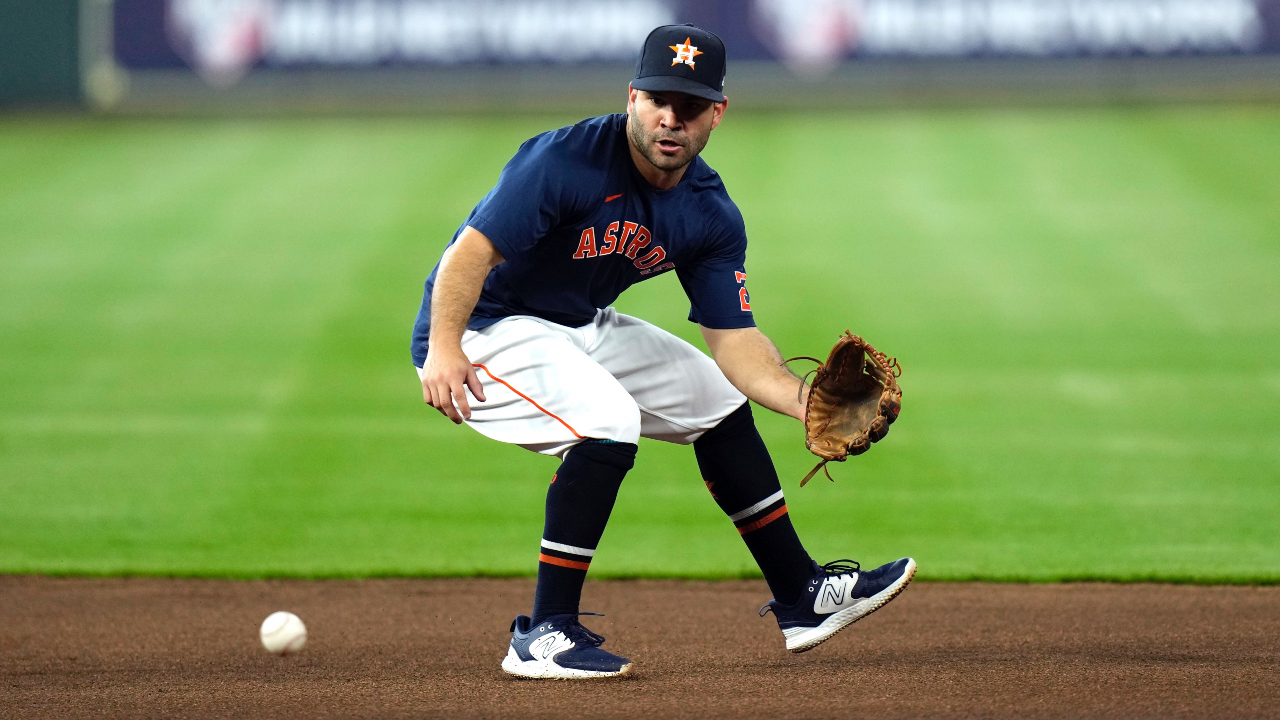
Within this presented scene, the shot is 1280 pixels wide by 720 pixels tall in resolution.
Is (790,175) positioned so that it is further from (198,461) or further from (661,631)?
(661,631)

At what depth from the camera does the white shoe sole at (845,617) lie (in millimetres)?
4156

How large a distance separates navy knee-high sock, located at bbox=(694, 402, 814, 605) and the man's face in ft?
2.82

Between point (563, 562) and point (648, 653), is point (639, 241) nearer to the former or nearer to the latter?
point (563, 562)

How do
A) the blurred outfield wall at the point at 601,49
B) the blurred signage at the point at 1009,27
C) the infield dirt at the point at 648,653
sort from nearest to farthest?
the infield dirt at the point at 648,653, the blurred signage at the point at 1009,27, the blurred outfield wall at the point at 601,49

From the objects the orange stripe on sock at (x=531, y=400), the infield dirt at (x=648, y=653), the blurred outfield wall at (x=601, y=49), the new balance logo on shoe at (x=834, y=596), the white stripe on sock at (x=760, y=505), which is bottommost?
the infield dirt at (x=648, y=653)

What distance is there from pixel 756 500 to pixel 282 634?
1563mm

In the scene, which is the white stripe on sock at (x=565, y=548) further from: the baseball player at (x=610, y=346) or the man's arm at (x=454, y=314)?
the man's arm at (x=454, y=314)

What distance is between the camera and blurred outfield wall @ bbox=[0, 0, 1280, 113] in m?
16.8

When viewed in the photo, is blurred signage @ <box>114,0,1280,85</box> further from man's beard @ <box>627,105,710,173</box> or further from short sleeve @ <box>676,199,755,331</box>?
man's beard @ <box>627,105,710,173</box>

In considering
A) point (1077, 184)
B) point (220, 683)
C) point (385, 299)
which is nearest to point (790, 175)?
point (1077, 184)

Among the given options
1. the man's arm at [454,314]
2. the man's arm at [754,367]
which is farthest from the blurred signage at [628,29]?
the man's arm at [454,314]

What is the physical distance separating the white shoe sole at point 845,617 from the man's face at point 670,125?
57.1 inches

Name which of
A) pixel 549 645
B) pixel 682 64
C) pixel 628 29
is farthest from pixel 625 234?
pixel 628 29

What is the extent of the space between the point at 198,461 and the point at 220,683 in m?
3.80
